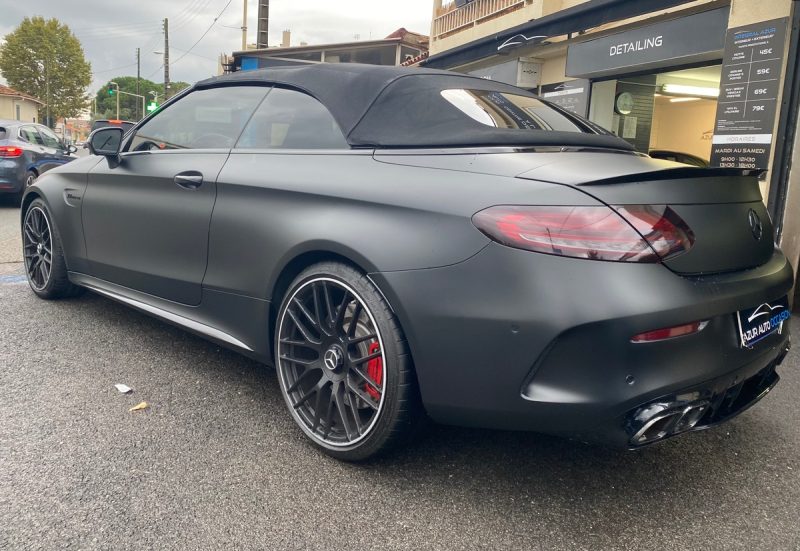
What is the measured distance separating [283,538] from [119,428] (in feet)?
3.55

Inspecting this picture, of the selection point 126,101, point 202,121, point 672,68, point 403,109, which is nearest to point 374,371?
point 403,109

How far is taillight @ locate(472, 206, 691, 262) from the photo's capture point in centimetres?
190

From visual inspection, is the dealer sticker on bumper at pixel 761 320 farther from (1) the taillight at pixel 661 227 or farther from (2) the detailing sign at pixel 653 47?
(2) the detailing sign at pixel 653 47

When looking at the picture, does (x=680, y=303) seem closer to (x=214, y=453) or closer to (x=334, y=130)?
(x=334, y=130)

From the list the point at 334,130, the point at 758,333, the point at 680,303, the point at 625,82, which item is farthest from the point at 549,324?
the point at 625,82

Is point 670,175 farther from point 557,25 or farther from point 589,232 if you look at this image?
point 557,25

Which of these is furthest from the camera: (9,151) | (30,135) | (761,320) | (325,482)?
(30,135)

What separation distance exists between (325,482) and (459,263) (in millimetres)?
952

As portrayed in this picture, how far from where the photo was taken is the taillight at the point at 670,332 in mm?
1865

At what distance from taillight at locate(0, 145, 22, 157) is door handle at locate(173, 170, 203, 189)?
31.7 ft

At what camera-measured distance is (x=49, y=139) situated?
41.0 ft

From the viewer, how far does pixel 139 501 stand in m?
2.17

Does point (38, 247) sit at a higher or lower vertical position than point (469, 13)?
lower

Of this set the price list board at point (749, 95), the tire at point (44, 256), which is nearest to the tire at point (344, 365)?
the tire at point (44, 256)
